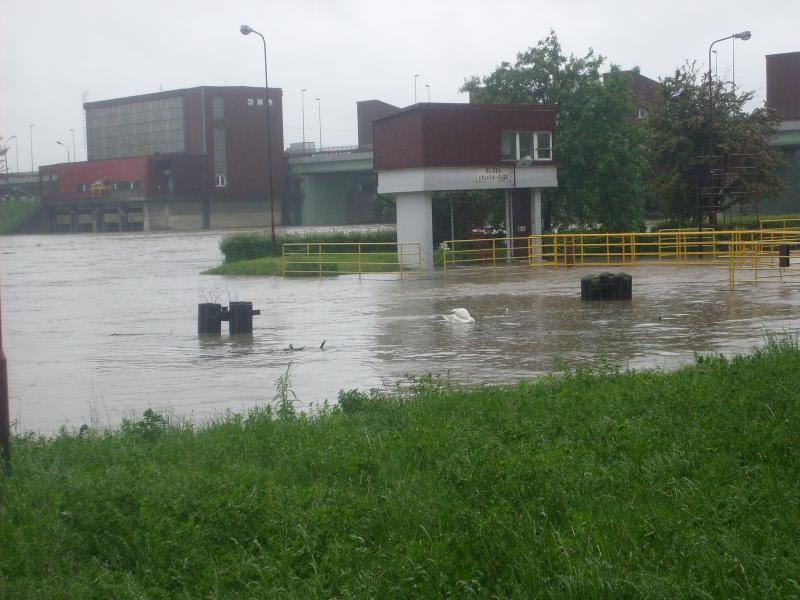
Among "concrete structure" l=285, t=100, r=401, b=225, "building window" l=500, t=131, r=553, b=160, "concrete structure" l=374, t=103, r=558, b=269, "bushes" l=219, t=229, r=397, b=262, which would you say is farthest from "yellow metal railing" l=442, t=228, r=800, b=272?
"concrete structure" l=285, t=100, r=401, b=225

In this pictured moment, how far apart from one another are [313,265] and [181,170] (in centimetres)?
7544

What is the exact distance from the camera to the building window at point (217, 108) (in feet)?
385

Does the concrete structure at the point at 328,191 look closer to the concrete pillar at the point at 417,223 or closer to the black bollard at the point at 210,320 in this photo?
the concrete pillar at the point at 417,223

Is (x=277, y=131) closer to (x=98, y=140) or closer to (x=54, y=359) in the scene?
(x=98, y=140)

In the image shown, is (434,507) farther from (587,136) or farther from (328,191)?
(328,191)

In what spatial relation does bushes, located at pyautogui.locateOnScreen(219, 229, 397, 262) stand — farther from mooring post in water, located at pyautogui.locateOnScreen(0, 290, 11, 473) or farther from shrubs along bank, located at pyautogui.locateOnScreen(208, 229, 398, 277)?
mooring post in water, located at pyautogui.locateOnScreen(0, 290, 11, 473)

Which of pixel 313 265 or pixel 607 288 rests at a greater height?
pixel 313 265

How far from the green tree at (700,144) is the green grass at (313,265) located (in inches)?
620

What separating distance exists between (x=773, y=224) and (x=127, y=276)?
32.5m

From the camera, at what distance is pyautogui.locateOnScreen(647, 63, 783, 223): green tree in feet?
168

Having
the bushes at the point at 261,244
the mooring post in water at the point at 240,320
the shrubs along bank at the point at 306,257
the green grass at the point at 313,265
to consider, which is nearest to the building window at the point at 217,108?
the shrubs along bank at the point at 306,257

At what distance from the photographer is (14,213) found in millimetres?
121875

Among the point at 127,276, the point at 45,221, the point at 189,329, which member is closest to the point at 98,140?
the point at 45,221

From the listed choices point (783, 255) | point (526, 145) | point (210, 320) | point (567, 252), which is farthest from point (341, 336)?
point (526, 145)
